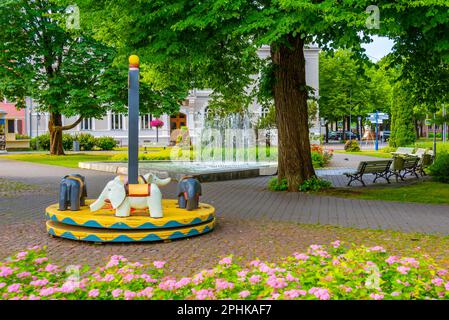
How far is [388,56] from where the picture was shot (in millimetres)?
16828

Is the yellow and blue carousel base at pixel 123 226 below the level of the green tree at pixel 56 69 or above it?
below

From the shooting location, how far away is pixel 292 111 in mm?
15727

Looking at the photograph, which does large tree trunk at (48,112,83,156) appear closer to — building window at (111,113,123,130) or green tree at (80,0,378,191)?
green tree at (80,0,378,191)

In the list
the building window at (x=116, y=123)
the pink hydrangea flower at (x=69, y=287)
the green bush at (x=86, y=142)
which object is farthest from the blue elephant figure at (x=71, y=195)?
the building window at (x=116, y=123)

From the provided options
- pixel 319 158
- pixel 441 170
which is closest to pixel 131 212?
pixel 441 170

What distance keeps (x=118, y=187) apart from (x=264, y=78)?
828cm

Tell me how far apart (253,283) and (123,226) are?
4.34m

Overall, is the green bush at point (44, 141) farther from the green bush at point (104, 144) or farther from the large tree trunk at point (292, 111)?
the large tree trunk at point (292, 111)

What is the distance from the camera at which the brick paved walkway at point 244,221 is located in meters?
8.04

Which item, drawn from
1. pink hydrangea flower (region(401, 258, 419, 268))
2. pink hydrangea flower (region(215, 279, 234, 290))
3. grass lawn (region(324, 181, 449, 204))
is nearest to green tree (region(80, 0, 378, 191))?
grass lawn (region(324, 181, 449, 204))

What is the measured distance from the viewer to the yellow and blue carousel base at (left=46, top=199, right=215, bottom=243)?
8547 millimetres

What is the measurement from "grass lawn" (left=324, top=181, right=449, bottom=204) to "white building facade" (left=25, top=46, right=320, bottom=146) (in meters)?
40.3

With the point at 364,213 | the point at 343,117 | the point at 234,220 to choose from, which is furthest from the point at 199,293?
the point at 343,117

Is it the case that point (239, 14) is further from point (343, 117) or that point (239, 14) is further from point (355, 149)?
Result: point (343, 117)
